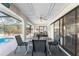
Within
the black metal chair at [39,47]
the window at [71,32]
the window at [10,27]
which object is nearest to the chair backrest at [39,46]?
the black metal chair at [39,47]

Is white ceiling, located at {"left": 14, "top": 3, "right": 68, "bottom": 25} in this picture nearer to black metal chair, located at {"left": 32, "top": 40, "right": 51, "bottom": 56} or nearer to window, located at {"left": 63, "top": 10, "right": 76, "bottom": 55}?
window, located at {"left": 63, "top": 10, "right": 76, "bottom": 55}

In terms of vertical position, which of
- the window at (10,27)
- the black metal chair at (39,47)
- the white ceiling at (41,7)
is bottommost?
the black metal chair at (39,47)

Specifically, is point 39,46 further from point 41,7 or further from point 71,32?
point 41,7

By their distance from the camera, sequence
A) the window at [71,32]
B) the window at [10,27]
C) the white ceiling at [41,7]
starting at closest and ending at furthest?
the window at [71,32], the white ceiling at [41,7], the window at [10,27]

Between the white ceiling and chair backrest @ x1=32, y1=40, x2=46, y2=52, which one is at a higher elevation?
the white ceiling

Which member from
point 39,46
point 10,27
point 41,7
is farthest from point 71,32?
point 10,27

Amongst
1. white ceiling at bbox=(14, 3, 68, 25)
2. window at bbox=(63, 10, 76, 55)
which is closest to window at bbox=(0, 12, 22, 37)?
white ceiling at bbox=(14, 3, 68, 25)

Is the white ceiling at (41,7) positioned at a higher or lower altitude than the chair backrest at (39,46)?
higher

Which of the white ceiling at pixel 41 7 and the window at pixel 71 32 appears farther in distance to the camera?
the white ceiling at pixel 41 7

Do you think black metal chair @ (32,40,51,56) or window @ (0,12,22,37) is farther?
window @ (0,12,22,37)

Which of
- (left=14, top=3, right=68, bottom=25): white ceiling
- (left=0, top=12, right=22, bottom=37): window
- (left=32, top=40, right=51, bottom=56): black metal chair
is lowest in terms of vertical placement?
(left=32, top=40, right=51, bottom=56): black metal chair

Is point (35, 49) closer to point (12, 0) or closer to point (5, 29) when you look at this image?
point (12, 0)

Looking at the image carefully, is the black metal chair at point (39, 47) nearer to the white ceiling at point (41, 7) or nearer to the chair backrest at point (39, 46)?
the chair backrest at point (39, 46)

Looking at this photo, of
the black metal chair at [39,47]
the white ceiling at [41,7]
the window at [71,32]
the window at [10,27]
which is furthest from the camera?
the window at [10,27]
